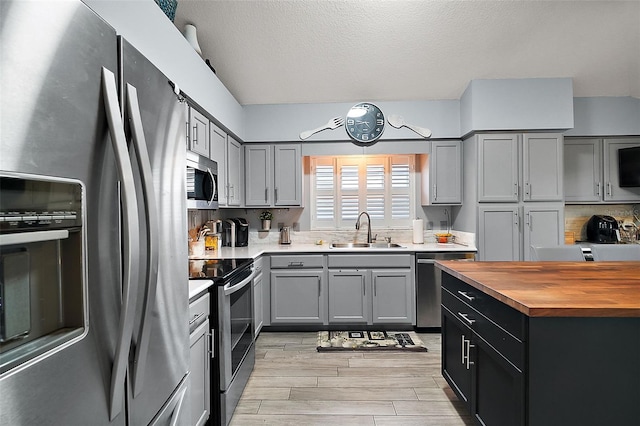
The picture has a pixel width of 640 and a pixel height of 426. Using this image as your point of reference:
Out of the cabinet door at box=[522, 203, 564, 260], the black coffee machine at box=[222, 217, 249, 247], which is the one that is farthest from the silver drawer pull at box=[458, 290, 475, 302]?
the black coffee machine at box=[222, 217, 249, 247]

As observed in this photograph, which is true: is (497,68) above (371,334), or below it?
above

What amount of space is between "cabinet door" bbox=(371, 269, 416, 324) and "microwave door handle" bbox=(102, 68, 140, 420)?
3.19 meters

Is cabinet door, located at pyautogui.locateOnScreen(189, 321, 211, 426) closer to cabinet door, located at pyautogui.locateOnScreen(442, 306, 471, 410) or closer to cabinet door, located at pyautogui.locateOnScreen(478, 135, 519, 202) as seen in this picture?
cabinet door, located at pyautogui.locateOnScreen(442, 306, 471, 410)

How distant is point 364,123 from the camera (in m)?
3.89

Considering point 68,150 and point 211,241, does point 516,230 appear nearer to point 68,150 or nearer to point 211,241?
point 211,241

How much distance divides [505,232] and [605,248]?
0.96 meters

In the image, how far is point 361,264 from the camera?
12.5 ft

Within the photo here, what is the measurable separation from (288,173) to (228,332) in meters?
2.38

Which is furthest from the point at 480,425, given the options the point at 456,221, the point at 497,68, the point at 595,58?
the point at 595,58

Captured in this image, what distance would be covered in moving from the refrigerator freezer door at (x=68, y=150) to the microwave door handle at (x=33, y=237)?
0.07 m

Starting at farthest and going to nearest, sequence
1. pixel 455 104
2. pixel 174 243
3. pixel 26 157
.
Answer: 1. pixel 455 104
2. pixel 174 243
3. pixel 26 157

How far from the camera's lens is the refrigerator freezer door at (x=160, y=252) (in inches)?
37.0

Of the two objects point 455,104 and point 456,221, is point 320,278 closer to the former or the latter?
point 456,221

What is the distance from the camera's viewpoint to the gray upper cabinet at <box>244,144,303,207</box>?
4180 mm
